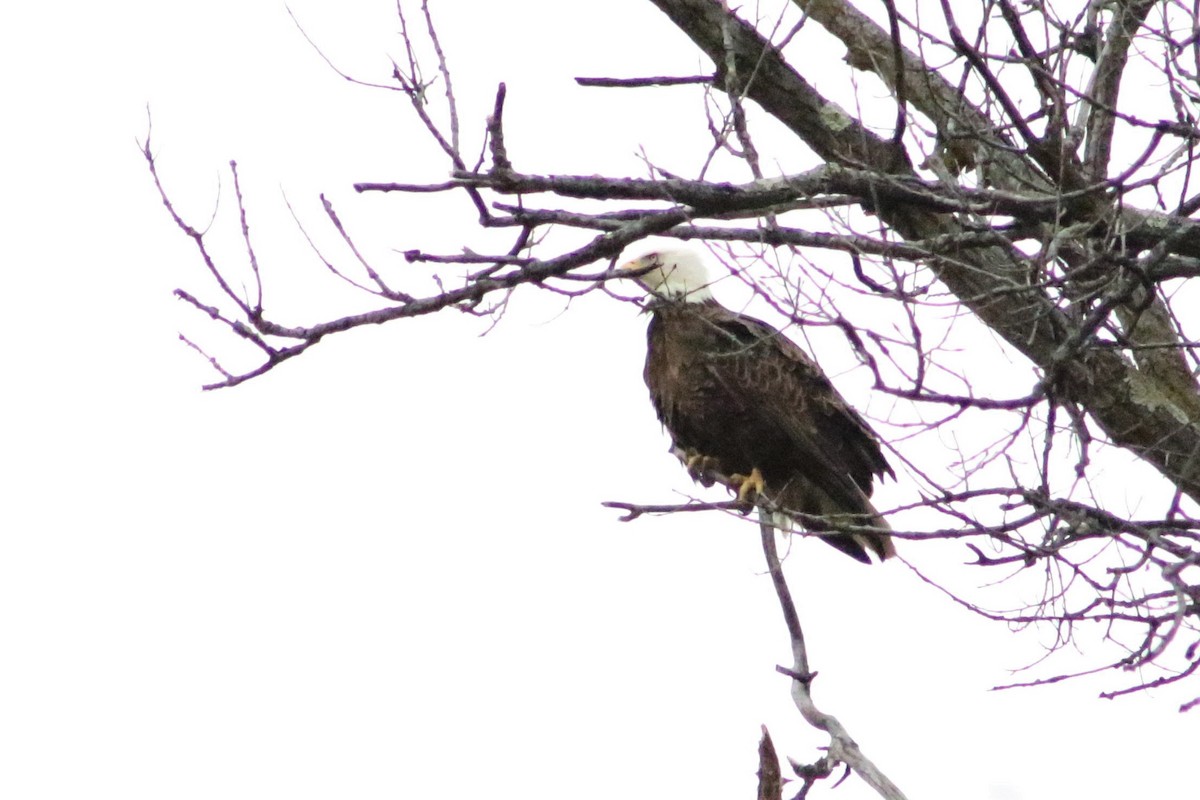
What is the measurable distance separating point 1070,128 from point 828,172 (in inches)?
27.4

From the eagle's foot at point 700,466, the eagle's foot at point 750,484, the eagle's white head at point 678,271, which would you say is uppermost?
the eagle's white head at point 678,271

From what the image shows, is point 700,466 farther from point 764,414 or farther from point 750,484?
point 764,414

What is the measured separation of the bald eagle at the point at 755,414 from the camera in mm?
5379

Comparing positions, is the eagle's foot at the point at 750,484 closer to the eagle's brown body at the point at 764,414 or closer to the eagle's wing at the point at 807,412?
the eagle's brown body at the point at 764,414

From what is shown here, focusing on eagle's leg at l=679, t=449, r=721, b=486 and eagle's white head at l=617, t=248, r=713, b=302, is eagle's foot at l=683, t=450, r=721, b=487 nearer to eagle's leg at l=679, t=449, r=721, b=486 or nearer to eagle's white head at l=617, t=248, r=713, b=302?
eagle's leg at l=679, t=449, r=721, b=486

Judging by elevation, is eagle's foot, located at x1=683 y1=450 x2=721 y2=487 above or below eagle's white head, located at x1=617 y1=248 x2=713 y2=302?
below

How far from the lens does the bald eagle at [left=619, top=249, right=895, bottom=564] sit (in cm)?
538

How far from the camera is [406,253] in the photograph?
320cm

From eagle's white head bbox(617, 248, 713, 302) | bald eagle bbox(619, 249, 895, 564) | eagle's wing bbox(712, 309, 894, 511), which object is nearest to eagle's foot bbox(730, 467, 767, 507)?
bald eagle bbox(619, 249, 895, 564)

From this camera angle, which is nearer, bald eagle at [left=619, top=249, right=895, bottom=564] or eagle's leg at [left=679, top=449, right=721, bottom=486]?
bald eagle at [left=619, top=249, right=895, bottom=564]

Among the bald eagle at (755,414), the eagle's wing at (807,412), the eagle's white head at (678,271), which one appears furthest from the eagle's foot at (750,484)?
the eagle's white head at (678,271)

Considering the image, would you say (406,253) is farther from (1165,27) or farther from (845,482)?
(845,482)

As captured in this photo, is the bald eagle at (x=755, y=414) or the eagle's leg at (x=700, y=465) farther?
the eagle's leg at (x=700, y=465)

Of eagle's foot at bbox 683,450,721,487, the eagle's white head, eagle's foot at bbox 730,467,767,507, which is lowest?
eagle's foot at bbox 730,467,767,507
